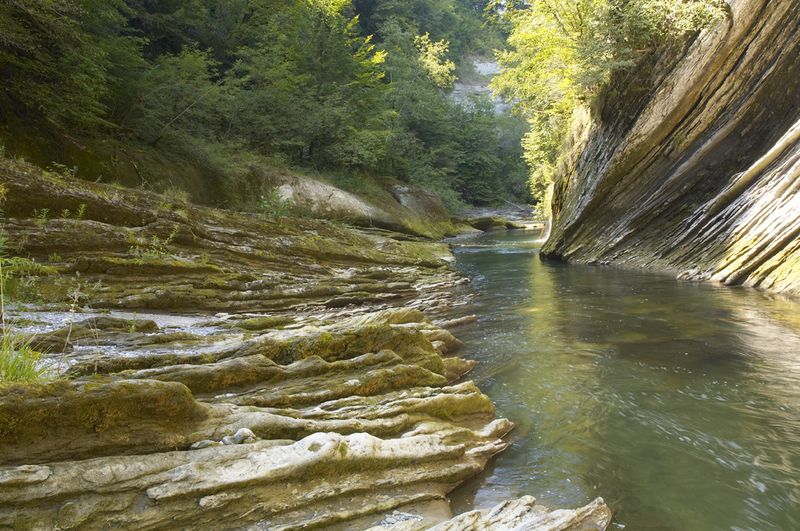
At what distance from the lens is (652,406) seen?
195 inches

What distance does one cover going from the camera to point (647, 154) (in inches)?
568

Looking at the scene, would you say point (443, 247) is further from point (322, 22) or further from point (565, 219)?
point (322, 22)

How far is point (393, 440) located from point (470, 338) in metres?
4.79

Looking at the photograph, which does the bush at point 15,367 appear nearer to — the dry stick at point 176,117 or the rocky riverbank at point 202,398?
the rocky riverbank at point 202,398

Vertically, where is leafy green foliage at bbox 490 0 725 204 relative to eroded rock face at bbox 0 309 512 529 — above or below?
above

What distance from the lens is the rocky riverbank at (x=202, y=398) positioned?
264 centimetres

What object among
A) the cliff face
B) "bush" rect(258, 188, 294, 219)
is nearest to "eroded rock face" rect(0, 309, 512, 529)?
"bush" rect(258, 188, 294, 219)

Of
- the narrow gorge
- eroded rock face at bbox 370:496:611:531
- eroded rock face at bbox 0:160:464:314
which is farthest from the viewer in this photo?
eroded rock face at bbox 0:160:464:314

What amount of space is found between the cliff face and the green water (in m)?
1.56

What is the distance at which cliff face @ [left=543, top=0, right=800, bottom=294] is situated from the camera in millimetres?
10320

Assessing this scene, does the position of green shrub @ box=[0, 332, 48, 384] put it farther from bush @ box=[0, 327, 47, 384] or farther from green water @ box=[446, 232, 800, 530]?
green water @ box=[446, 232, 800, 530]

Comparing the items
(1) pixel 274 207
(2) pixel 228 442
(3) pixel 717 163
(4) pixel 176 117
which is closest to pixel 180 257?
(1) pixel 274 207

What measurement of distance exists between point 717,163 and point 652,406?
35.9ft

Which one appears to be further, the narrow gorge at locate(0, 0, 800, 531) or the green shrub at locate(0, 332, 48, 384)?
the narrow gorge at locate(0, 0, 800, 531)
